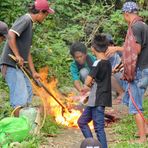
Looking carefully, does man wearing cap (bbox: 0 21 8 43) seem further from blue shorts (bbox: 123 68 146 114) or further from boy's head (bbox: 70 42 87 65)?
blue shorts (bbox: 123 68 146 114)

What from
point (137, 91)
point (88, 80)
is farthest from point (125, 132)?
point (88, 80)

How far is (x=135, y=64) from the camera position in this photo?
6.70 metres

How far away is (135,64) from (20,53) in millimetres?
1749

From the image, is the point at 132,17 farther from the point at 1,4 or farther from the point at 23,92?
the point at 1,4

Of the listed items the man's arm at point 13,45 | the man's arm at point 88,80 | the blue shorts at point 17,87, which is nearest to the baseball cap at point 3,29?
the man's arm at point 13,45

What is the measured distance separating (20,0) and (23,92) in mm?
5173

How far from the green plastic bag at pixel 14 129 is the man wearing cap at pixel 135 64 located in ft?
5.19

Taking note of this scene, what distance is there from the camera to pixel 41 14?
7184 mm

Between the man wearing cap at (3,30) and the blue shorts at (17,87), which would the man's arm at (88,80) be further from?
the man wearing cap at (3,30)

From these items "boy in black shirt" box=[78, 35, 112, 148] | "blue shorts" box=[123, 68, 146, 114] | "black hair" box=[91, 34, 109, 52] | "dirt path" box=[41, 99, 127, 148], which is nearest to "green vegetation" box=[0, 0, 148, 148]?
"dirt path" box=[41, 99, 127, 148]

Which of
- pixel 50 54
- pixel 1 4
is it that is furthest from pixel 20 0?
pixel 50 54

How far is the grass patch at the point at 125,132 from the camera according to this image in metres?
6.57

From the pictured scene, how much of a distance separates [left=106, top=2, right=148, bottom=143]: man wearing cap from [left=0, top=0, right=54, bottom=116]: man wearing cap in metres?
1.31

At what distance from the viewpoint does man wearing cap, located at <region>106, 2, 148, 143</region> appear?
663 cm
